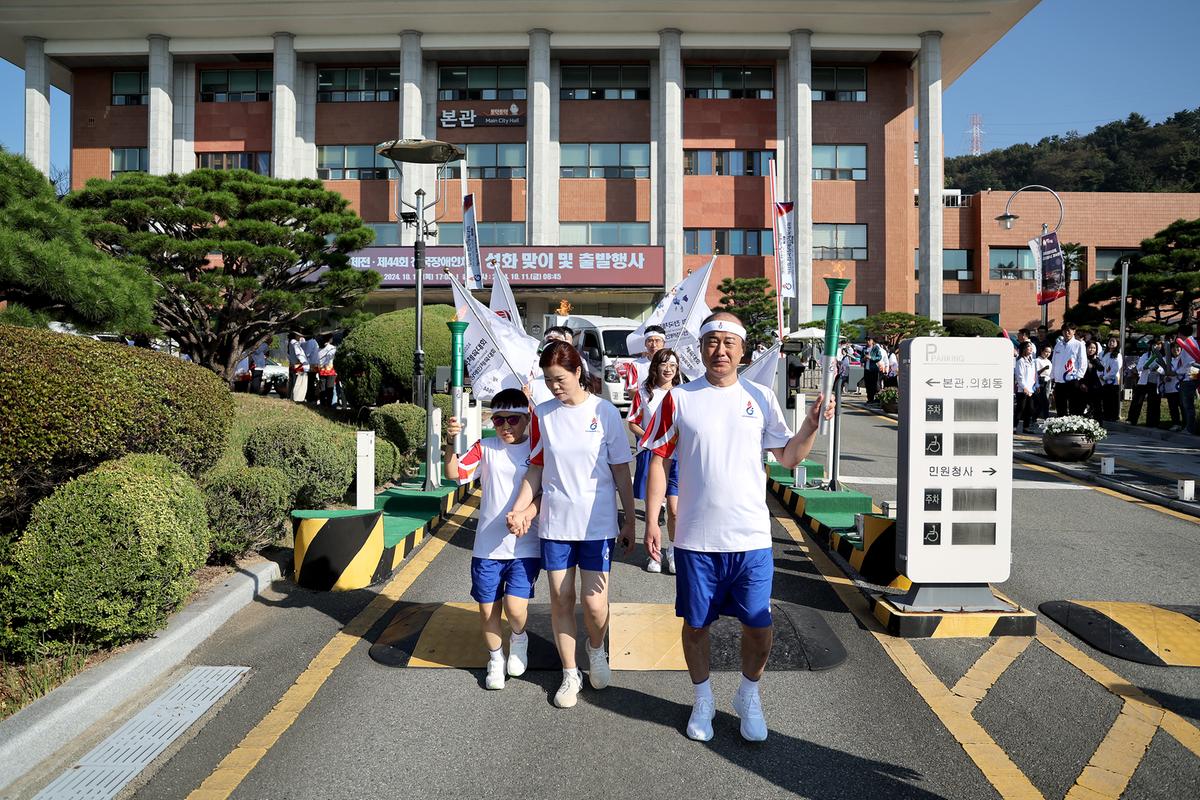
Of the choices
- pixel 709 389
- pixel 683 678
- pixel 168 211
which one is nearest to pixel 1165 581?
pixel 683 678

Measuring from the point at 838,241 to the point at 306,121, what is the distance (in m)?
23.7

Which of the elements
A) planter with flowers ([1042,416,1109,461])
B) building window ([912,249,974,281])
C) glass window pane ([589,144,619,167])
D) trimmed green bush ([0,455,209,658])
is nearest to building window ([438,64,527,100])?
glass window pane ([589,144,619,167])

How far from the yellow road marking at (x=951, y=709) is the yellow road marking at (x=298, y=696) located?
3.14m

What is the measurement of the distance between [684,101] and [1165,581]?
115ft

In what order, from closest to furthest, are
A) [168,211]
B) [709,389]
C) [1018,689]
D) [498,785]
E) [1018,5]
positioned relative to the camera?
[498,785] → [709,389] → [1018,689] → [168,211] → [1018,5]

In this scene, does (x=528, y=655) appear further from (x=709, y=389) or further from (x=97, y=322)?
(x=97, y=322)

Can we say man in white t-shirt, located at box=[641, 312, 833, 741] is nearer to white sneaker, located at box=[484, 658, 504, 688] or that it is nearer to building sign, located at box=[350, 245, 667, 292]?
white sneaker, located at box=[484, 658, 504, 688]

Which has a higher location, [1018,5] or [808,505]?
[1018,5]

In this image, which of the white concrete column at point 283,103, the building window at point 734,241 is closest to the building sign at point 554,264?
the building window at point 734,241

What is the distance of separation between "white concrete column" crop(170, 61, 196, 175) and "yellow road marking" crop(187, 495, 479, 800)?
37940mm

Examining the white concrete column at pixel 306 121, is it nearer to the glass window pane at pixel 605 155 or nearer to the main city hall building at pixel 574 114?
the main city hall building at pixel 574 114

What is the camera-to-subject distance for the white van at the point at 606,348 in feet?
68.6

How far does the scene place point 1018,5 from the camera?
35.3m

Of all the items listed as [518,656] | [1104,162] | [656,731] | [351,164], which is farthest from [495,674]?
[1104,162]
